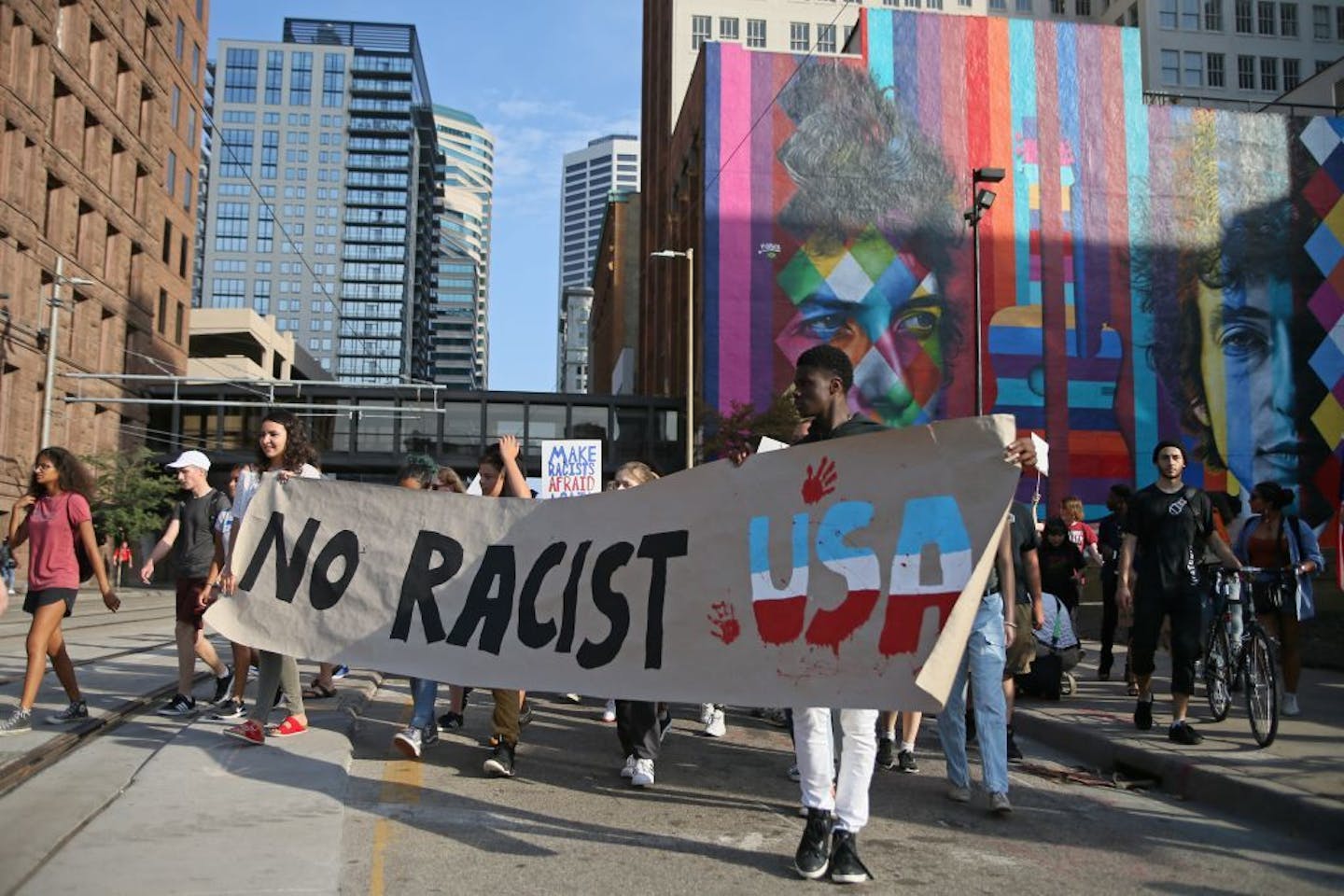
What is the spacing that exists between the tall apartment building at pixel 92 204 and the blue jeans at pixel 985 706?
3654 cm

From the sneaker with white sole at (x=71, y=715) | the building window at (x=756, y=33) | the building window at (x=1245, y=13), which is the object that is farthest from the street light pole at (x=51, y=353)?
the building window at (x=1245, y=13)

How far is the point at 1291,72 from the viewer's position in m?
77.2

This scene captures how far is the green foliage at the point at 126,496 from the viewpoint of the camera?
42.0 meters

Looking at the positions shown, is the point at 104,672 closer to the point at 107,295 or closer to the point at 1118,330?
the point at 107,295

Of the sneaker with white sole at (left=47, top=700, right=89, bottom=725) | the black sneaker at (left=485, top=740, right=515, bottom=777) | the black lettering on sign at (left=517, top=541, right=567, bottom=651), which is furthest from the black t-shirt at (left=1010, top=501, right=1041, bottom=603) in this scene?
the sneaker with white sole at (left=47, top=700, right=89, bottom=725)

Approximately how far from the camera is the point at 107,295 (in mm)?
45938

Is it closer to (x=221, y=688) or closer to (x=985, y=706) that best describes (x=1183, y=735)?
(x=985, y=706)

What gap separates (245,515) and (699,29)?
228ft

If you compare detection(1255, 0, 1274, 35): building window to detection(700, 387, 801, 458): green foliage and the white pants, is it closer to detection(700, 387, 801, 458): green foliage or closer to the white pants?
detection(700, 387, 801, 458): green foliage

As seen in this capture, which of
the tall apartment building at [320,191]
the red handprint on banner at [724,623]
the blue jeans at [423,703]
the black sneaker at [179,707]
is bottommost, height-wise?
the black sneaker at [179,707]

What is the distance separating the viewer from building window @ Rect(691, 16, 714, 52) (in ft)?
231

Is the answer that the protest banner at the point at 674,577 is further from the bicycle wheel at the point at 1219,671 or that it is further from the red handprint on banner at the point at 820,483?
the bicycle wheel at the point at 1219,671

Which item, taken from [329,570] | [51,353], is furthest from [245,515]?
[51,353]

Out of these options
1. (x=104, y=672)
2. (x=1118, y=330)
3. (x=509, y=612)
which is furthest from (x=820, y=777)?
(x=1118, y=330)
